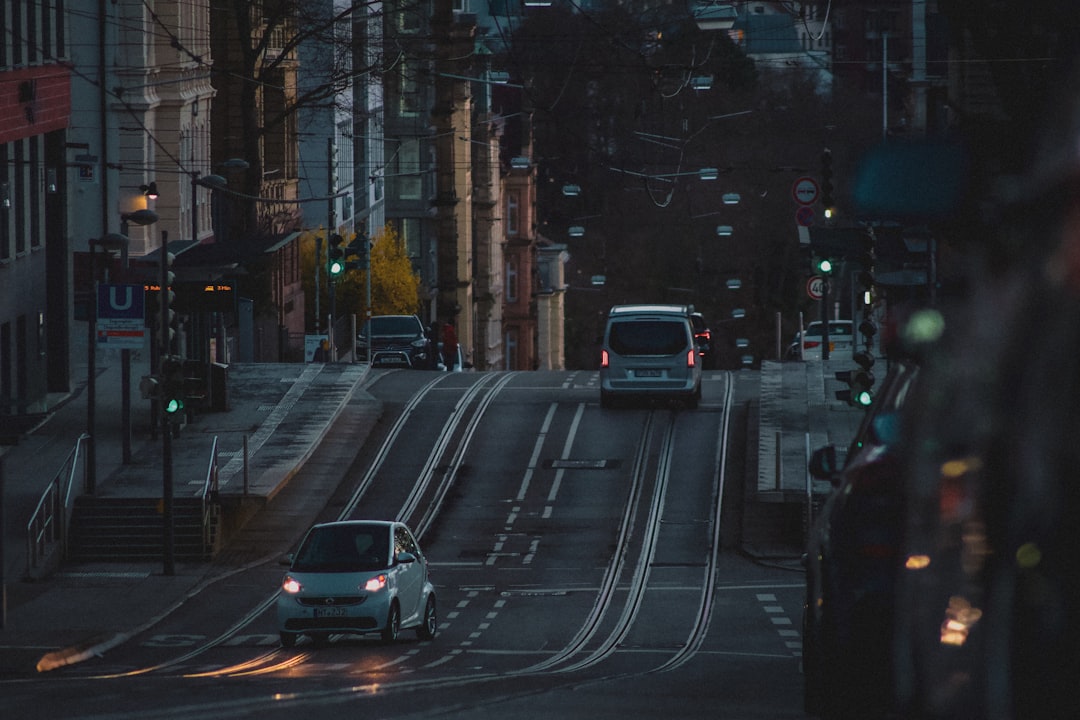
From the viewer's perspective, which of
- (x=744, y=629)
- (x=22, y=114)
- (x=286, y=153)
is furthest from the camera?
(x=286, y=153)

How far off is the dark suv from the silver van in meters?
18.4

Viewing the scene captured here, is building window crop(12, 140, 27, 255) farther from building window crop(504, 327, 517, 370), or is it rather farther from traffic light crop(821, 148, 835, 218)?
building window crop(504, 327, 517, 370)

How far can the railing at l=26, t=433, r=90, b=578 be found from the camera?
29302 millimetres

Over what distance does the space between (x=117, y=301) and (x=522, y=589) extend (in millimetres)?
7910

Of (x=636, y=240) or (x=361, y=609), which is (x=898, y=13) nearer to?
(x=636, y=240)

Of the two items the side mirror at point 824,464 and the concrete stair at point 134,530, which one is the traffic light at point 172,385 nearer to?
the concrete stair at point 134,530

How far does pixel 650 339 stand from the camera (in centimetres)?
4094

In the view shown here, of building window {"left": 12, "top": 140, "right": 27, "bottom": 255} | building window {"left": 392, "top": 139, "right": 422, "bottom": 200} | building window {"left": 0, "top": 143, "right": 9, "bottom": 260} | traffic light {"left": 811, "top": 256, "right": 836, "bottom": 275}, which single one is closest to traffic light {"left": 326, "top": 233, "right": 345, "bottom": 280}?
building window {"left": 12, "top": 140, "right": 27, "bottom": 255}

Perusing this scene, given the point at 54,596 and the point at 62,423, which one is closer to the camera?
the point at 54,596

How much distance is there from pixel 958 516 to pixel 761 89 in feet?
270

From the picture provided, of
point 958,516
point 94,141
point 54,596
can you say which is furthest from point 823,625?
point 94,141

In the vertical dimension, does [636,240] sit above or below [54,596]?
above

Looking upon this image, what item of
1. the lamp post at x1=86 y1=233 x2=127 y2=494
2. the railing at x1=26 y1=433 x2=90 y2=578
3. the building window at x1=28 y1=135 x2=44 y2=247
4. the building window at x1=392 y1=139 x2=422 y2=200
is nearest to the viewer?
the railing at x1=26 y1=433 x2=90 y2=578

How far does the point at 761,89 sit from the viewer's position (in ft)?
285
